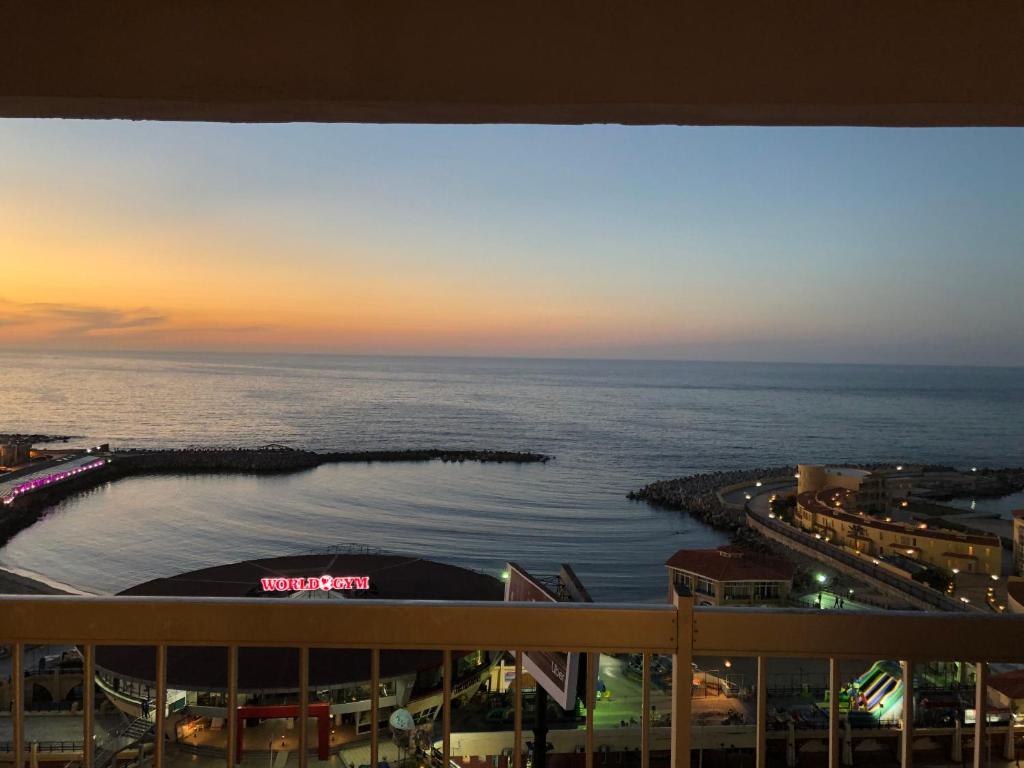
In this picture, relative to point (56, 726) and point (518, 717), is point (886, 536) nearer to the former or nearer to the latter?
point (56, 726)

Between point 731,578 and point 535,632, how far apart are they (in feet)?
29.0

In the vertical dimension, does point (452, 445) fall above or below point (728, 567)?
below

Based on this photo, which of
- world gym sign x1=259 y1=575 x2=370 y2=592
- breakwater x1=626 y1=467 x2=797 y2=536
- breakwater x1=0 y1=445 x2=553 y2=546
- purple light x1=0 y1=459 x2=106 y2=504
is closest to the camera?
world gym sign x1=259 y1=575 x2=370 y2=592

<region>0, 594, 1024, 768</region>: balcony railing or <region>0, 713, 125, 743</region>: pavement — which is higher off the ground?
<region>0, 594, 1024, 768</region>: balcony railing

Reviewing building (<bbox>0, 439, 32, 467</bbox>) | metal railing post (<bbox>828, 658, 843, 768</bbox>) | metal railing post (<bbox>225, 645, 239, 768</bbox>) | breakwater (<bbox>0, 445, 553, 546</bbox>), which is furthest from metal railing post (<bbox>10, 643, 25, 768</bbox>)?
building (<bbox>0, 439, 32, 467</bbox>)

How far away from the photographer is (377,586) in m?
9.05

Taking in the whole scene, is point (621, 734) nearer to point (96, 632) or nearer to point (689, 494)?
point (96, 632)

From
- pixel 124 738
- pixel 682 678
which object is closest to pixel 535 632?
pixel 682 678

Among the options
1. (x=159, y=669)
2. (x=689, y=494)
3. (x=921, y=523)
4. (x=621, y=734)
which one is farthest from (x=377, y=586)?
(x=689, y=494)

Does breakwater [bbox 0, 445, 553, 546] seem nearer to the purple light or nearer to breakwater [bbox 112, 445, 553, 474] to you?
breakwater [bbox 112, 445, 553, 474]

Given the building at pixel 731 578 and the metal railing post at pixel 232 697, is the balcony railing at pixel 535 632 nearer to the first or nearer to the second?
the metal railing post at pixel 232 697

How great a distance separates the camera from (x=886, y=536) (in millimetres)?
14117

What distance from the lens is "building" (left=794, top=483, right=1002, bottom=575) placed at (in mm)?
11836

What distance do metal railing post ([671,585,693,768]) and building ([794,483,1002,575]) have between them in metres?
13.7
